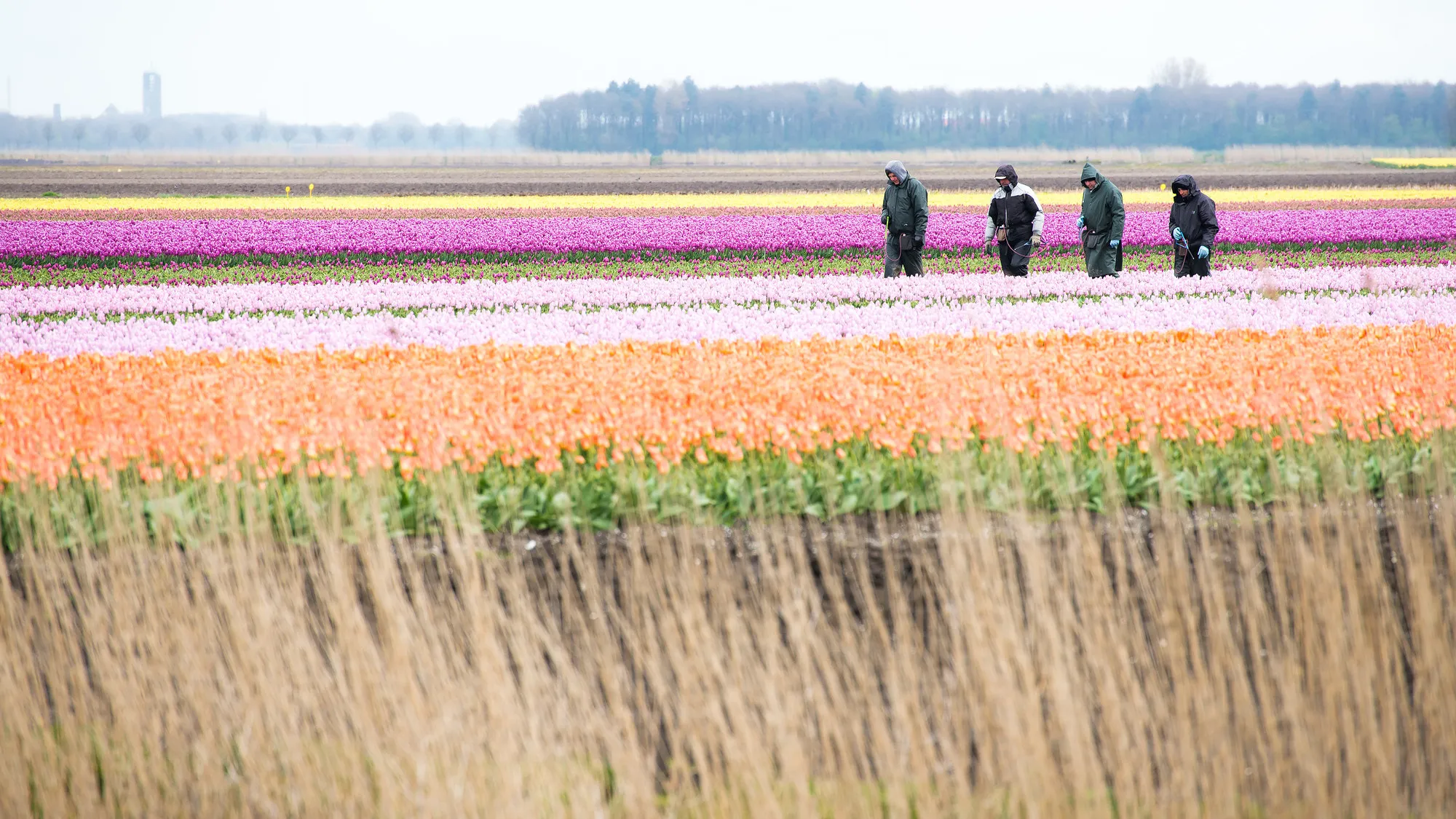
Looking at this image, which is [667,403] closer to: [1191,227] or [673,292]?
[673,292]

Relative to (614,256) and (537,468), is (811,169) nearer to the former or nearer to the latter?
(614,256)

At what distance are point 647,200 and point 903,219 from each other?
1111 inches

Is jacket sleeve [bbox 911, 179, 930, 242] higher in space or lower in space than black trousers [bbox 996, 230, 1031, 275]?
higher

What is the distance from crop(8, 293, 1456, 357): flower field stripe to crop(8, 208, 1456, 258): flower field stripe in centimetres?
1188

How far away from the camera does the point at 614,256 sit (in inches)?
1014

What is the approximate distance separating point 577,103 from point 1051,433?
176685 mm

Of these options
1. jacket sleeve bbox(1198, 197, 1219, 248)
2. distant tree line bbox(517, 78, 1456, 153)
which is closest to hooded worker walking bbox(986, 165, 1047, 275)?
jacket sleeve bbox(1198, 197, 1219, 248)

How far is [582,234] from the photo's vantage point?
27.6m

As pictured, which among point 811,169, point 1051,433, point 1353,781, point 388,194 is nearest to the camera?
point 1353,781

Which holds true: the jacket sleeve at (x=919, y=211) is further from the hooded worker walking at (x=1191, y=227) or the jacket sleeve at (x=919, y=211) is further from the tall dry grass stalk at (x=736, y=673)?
the tall dry grass stalk at (x=736, y=673)

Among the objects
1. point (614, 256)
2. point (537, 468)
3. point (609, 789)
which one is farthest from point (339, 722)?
point (614, 256)

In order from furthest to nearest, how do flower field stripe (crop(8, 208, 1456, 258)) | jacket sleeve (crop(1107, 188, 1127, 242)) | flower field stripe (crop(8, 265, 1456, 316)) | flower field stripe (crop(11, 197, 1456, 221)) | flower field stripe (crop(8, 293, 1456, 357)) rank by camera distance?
flower field stripe (crop(11, 197, 1456, 221)) → flower field stripe (crop(8, 208, 1456, 258)) → jacket sleeve (crop(1107, 188, 1127, 242)) → flower field stripe (crop(8, 265, 1456, 316)) → flower field stripe (crop(8, 293, 1456, 357))

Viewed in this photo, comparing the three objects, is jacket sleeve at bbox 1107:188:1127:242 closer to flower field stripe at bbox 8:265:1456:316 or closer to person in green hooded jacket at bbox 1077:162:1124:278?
person in green hooded jacket at bbox 1077:162:1124:278

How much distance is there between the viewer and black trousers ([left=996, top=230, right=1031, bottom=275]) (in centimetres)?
1705
